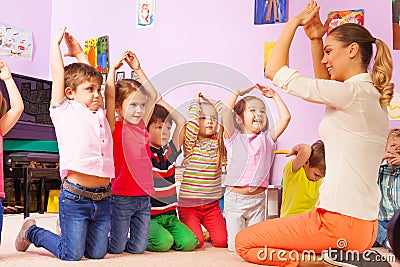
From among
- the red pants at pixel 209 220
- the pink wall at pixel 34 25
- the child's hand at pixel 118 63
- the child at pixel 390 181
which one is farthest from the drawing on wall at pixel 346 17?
the pink wall at pixel 34 25

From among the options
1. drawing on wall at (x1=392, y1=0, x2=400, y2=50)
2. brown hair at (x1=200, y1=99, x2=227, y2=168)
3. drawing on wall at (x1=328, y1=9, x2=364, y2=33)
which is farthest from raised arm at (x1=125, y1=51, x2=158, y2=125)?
drawing on wall at (x1=392, y1=0, x2=400, y2=50)

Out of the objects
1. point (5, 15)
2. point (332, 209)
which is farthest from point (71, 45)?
point (5, 15)

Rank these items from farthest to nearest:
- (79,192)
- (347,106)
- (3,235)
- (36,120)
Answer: (36,120)
(3,235)
(79,192)
(347,106)

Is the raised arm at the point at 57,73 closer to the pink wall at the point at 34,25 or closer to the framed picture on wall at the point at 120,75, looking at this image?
the framed picture on wall at the point at 120,75

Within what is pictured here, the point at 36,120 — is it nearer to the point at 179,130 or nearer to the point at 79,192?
the point at 179,130

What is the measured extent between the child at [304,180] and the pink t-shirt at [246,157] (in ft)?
0.49

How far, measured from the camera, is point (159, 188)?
1971 mm

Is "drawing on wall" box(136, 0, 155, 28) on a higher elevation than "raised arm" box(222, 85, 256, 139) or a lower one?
higher

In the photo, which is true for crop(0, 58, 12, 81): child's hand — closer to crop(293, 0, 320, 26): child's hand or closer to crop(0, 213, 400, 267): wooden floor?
crop(0, 213, 400, 267): wooden floor

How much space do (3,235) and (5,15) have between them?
1.80 metres

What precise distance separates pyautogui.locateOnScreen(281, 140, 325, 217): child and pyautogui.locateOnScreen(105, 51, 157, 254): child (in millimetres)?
601

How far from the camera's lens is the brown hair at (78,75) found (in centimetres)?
165

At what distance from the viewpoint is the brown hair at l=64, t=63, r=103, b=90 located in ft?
5.42

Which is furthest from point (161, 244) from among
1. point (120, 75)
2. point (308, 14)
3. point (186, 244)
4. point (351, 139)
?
point (120, 75)
